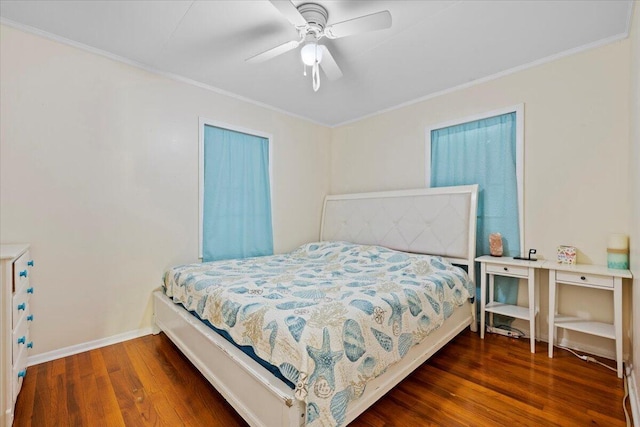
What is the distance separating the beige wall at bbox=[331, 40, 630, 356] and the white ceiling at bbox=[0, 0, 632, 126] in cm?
17

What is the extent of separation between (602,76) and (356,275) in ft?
8.10

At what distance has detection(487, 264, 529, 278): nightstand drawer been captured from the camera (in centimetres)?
234

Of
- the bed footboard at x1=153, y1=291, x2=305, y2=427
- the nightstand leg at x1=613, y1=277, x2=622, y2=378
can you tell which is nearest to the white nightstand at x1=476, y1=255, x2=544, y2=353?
the nightstand leg at x1=613, y1=277, x2=622, y2=378

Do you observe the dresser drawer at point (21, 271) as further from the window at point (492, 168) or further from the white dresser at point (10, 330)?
the window at point (492, 168)

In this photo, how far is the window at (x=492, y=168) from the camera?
8.55 feet

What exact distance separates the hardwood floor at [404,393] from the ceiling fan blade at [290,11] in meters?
2.26

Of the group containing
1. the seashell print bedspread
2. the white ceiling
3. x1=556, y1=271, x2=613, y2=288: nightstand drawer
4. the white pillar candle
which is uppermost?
the white ceiling

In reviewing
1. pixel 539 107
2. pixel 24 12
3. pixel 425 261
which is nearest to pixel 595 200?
pixel 539 107

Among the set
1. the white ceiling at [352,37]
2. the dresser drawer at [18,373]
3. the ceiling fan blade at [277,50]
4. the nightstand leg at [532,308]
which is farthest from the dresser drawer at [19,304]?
the nightstand leg at [532,308]

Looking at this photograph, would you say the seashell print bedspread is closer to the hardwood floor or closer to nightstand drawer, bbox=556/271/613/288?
the hardwood floor

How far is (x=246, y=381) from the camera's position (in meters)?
1.43

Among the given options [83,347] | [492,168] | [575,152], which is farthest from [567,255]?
[83,347]

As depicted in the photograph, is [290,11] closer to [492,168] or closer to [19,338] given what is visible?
[492,168]

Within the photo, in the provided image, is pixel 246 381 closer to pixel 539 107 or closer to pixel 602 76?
pixel 539 107
